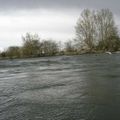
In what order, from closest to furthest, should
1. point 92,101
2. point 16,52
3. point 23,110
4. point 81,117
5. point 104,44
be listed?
point 81,117 → point 23,110 → point 92,101 → point 104,44 → point 16,52

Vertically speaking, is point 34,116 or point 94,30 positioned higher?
point 94,30

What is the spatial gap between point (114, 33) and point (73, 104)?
240 ft

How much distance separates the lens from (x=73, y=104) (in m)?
9.50

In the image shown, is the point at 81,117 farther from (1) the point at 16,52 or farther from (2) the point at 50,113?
(1) the point at 16,52

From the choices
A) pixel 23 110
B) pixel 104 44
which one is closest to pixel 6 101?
pixel 23 110

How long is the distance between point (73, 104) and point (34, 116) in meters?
1.80

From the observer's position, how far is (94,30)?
81.6 meters

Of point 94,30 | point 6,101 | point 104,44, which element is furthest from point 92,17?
point 6,101

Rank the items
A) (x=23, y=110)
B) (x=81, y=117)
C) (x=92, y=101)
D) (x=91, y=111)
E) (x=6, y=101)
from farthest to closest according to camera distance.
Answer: (x=6, y=101) → (x=92, y=101) → (x=23, y=110) → (x=91, y=111) → (x=81, y=117)

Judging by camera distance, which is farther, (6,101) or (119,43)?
(119,43)

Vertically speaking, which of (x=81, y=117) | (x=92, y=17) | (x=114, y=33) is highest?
(x=92, y=17)

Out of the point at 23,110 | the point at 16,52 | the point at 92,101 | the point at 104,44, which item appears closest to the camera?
the point at 23,110

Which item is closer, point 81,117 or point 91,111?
point 81,117

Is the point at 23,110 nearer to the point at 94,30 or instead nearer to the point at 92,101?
the point at 92,101
